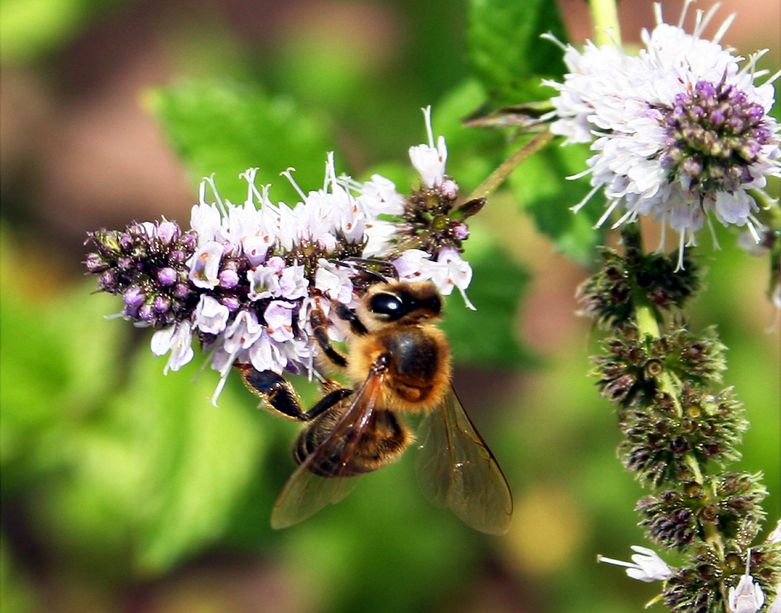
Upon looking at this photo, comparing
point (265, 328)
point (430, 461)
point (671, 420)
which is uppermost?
point (265, 328)

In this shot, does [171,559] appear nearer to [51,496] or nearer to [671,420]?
[51,496]

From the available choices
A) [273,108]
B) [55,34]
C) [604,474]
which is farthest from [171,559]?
[55,34]

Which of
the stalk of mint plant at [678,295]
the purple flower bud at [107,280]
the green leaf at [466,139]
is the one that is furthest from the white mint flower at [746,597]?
the green leaf at [466,139]

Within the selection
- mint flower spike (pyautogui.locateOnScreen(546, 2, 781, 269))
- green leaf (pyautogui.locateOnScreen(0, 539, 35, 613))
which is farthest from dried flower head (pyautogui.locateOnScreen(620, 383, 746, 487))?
green leaf (pyautogui.locateOnScreen(0, 539, 35, 613))

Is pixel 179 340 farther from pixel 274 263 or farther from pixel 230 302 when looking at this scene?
pixel 274 263

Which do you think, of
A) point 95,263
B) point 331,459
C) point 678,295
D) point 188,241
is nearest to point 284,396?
point 331,459

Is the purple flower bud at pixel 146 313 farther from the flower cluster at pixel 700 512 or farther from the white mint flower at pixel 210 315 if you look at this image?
the flower cluster at pixel 700 512

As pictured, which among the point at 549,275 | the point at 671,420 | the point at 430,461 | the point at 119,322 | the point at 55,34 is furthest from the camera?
the point at 549,275

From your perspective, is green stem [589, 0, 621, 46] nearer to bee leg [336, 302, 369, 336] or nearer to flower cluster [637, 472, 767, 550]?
bee leg [336, 302, 369, 336]
